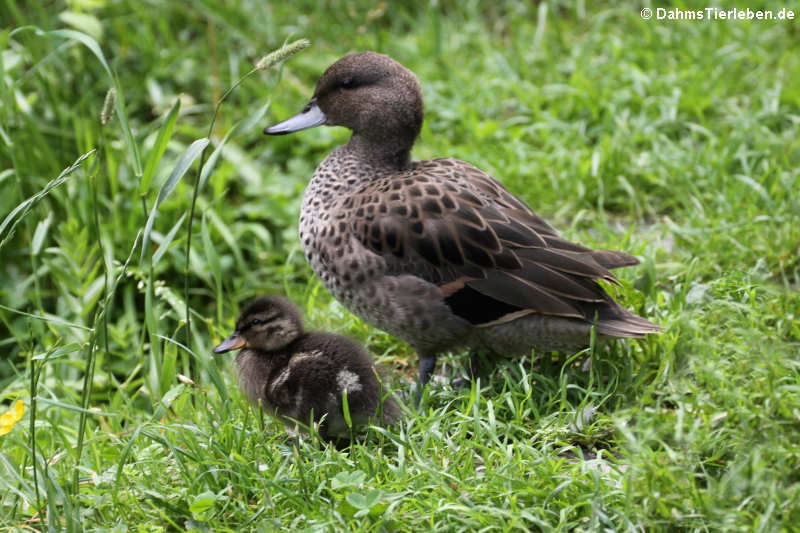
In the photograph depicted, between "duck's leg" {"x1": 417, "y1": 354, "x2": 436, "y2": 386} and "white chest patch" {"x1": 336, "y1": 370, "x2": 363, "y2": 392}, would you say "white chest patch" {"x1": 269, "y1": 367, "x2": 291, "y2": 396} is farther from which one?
"duck's leg" {"x1": 417, "y1": 354, "x2": 436, "y2": 386}

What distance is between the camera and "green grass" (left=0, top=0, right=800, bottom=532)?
9.71ft

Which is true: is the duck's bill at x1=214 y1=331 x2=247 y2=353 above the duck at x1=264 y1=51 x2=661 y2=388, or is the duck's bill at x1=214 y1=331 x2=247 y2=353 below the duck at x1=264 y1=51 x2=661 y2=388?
below

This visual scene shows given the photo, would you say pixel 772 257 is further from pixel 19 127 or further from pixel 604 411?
pixel 19 127

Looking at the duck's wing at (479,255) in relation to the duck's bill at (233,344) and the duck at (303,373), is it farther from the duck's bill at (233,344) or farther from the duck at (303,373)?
the duck's bill at (233,344)

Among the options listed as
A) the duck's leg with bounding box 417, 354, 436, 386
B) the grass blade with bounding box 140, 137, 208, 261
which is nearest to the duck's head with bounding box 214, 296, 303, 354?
the duck's leg with bounding box 417, 354, 436, 386

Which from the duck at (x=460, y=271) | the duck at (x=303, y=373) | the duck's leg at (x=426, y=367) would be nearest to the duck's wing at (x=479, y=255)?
the duck at (x=460, y=271)

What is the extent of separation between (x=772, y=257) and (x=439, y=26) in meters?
3.00

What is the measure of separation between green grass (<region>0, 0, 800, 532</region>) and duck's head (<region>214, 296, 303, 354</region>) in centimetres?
21

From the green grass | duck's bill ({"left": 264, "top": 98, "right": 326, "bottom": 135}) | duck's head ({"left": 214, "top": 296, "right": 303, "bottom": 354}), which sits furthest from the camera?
duck's bill ({"left": 264, "top": 98, "right": 326, "bottom": 135})

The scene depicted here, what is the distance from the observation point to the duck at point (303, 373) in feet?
11.3

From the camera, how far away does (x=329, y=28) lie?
6.78 m

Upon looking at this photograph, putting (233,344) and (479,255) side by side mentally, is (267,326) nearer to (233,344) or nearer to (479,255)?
(233,344)

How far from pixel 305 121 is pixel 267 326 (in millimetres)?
1139

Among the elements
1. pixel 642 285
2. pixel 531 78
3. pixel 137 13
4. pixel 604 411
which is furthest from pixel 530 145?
pixel 137 13
